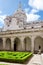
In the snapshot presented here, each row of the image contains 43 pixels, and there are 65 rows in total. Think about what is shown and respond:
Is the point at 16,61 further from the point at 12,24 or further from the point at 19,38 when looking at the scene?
the point at 12,24

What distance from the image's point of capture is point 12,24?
38.5m

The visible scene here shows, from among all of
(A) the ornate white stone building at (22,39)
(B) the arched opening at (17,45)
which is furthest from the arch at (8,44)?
(B) the arched opening at (17,45)

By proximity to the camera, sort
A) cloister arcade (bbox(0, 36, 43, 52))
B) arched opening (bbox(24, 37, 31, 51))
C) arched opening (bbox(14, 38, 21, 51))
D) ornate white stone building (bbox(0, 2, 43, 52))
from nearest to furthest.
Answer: ornate white stone building (bbox(0, 2, 43, 52)), cloister arcade (bbox(0, 36, 43, 52)), arched opening (bbox(24, 37, 31, 51)), arched opening (bbox(14, 38, 21, 51))

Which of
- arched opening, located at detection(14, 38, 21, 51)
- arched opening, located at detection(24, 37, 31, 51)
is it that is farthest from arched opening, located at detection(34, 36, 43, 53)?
arched opening, located at detection(14, 38, 21, 51)

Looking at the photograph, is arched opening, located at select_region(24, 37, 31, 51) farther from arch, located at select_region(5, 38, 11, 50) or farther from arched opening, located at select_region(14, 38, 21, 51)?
arch, located at select_region(5, 38, 11, 50)

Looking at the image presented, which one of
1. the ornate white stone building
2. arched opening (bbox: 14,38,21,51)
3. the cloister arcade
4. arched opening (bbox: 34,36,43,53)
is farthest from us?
arched opening (bbox: 14,38,21,51)

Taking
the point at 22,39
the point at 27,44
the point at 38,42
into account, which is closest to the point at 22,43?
the point at 22,39

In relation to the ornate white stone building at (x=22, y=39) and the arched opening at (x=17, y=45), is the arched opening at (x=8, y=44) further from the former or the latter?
the arched opening at (x=17, y=45)

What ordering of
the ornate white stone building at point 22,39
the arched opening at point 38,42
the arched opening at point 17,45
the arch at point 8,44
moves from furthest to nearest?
the arch at point 8,44 < the arched opening at point 17,45 < the arched opening at point 38,42 < the ornate white stone building at point 22,39

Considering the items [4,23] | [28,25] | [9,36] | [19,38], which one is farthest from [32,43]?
[4,23]

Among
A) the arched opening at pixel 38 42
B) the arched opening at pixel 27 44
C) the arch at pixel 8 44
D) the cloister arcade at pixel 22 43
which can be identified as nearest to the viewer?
the cloister arcade at pixel 22 43

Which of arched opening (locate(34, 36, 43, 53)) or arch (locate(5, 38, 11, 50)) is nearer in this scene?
arched opening (locate(34, 36, 43, 53))

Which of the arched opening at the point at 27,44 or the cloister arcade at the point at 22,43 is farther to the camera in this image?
the arched opening at the point at 27,44

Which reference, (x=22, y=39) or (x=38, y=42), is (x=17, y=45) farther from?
(x=38, y=42)
